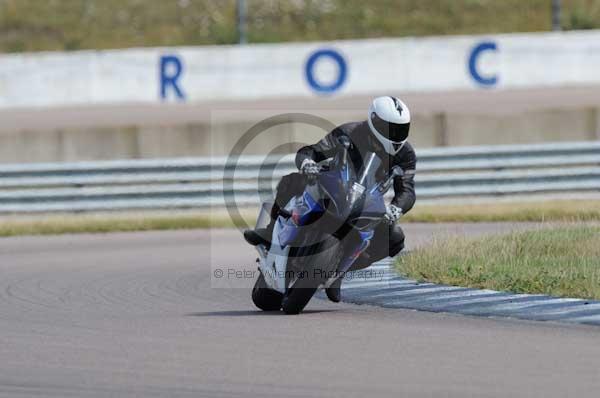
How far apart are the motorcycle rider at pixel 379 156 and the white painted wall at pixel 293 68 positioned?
2028cm

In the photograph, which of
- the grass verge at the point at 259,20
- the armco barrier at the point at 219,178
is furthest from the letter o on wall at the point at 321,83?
the armco barrier at the point at 219,178

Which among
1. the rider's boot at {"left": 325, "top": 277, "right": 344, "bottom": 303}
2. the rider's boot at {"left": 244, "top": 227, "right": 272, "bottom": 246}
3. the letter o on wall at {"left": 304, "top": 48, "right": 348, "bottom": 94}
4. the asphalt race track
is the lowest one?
the asphalt race track

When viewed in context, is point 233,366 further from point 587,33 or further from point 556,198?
point 587,33

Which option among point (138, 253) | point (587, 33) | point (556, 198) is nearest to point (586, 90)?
point (587, 33)

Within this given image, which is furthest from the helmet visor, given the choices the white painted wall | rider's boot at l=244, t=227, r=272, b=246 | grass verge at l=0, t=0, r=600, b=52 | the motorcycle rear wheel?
grass verge at l=0, t=0, r=600, b=52

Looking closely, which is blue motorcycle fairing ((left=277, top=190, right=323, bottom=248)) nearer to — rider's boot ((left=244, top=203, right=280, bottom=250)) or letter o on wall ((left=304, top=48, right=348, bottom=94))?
rider's boot ((left=244, top=203, right=280, bottom=250))

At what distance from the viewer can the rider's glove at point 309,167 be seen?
31.6ft

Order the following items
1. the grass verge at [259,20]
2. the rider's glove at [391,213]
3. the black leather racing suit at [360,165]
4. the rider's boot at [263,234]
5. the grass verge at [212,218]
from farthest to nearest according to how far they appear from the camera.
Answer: the grass verge at [259,20]
the grass verge at [212,218]
the rider's boot at [263,234]
the black leather racing suit at [360,165]
the rider's glove at [391,213]

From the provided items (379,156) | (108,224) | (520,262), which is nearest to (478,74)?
(108,224)

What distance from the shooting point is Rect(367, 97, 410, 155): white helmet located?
9.78 metres

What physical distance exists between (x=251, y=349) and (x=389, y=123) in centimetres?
213

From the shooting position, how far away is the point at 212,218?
19.0 m

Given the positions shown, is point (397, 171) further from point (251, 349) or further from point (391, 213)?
point (251, 349)

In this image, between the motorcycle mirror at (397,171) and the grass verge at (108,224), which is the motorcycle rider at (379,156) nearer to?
the motorcycle mirror at (397,171)
